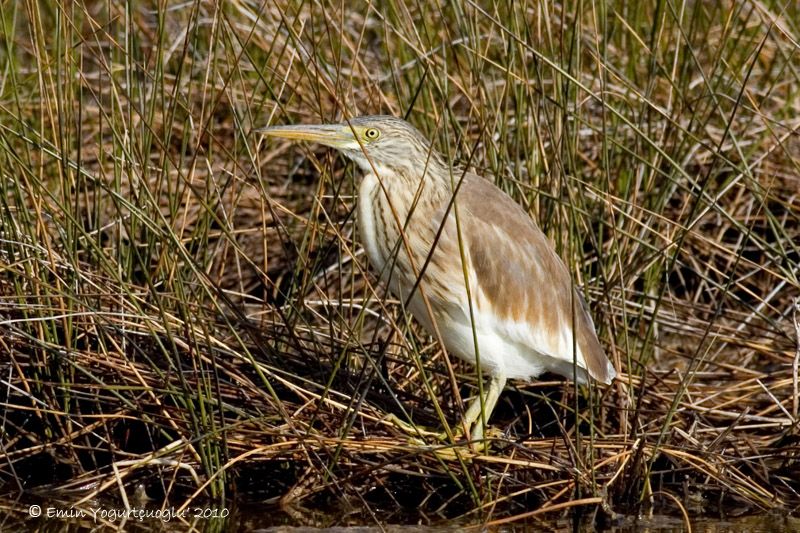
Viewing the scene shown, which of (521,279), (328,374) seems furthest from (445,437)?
(521,279)

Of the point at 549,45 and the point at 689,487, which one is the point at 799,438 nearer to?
the point at 689,487

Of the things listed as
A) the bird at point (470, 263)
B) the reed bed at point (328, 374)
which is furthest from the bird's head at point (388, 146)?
the reed bed at point (328, 374)

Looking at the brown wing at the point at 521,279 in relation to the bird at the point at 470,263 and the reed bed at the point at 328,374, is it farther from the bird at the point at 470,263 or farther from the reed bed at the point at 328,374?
the reed bed at the point at 328,374

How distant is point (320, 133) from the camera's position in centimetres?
346

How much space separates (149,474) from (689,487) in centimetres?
153

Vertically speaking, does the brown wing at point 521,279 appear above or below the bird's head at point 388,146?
below

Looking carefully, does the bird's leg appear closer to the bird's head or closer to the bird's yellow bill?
the bird's head

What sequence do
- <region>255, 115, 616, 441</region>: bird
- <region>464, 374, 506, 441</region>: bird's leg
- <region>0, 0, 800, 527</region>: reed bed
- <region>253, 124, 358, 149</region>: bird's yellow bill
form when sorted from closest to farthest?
<region>0, 0, 800, 527</region>: reed bed → <region>253, 124, 358, 149</region>: bird's yellow bill → <region>255, 115, 616, 441</region>: bird → <region>464, 374, 506, 441</region>: bird's leg

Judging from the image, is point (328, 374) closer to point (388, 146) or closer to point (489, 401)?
point (489, 401)

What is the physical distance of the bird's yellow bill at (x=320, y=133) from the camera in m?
3.40

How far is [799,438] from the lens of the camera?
11.7 feet

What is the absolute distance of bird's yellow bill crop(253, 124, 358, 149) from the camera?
3.40 meters

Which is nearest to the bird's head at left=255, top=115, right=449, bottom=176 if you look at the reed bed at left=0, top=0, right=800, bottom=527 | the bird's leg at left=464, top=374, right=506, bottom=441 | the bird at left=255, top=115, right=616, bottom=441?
the bird at left=255, top=115, right=616, bottom=441

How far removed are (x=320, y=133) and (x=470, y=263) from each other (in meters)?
0.61
